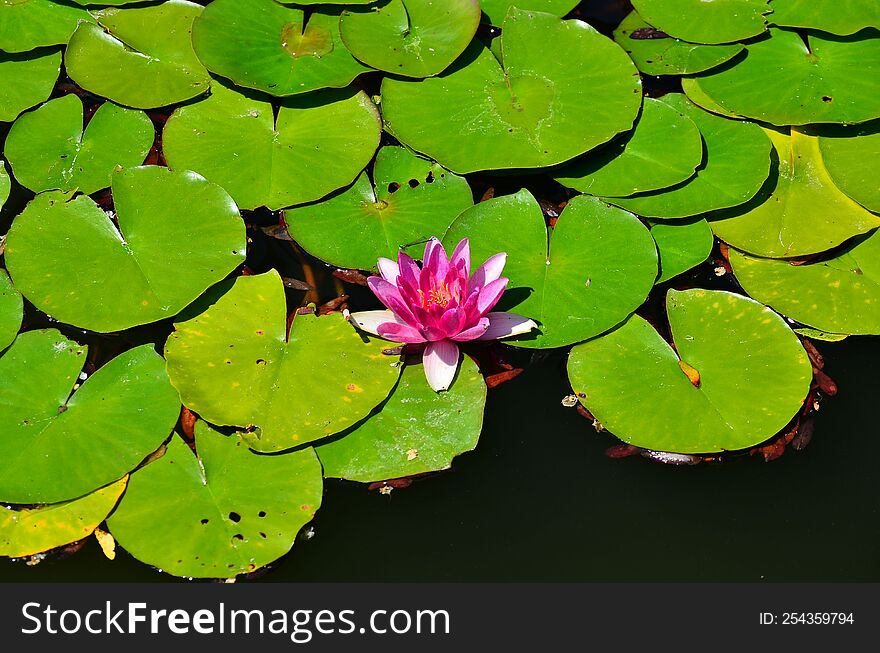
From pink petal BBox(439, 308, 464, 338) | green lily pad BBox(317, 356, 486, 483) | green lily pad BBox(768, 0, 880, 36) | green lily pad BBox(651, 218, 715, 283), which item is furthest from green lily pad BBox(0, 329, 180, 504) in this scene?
green lily pad BBox(768, 0, 880, 36)

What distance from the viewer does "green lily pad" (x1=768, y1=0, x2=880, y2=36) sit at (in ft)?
11.5

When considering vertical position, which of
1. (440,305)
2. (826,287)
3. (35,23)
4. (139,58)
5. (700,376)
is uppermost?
(35,23)

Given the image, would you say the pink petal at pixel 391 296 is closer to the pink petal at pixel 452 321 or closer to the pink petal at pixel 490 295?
the pink petal at pixel 452 321

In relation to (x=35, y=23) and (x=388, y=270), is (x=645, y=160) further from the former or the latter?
(x=35, y=23)

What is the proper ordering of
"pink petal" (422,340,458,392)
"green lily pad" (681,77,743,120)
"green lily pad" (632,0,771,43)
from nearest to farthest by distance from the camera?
"pink petal" (422,340,458,392) < "green lily pad" (681,77,743,120) < "green lily pad" (632,0,771,43)

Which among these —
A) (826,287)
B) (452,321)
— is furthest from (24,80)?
(826,287)

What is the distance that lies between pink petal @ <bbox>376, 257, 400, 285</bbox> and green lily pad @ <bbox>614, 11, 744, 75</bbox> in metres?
1.72

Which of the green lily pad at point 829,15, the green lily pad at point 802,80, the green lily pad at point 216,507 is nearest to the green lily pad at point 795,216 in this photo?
the green lily pad at point 802,80

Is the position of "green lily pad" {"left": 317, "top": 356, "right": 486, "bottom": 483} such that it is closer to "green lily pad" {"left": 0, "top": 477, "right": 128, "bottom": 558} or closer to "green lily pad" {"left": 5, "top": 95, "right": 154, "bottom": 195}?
"green lily pad" {"left": 0, "top": 477, "right": 128, "bottom": 558}

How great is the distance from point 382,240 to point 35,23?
217 cm

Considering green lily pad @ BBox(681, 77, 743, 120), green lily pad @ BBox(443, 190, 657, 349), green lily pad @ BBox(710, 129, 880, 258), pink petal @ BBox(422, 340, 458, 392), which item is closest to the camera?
pink petal @ BBox(422, 340, 458, 392)

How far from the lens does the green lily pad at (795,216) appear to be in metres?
3.14

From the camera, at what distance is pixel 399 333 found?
2.78 metres

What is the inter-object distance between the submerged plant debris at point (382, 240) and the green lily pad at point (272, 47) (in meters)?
0.02
